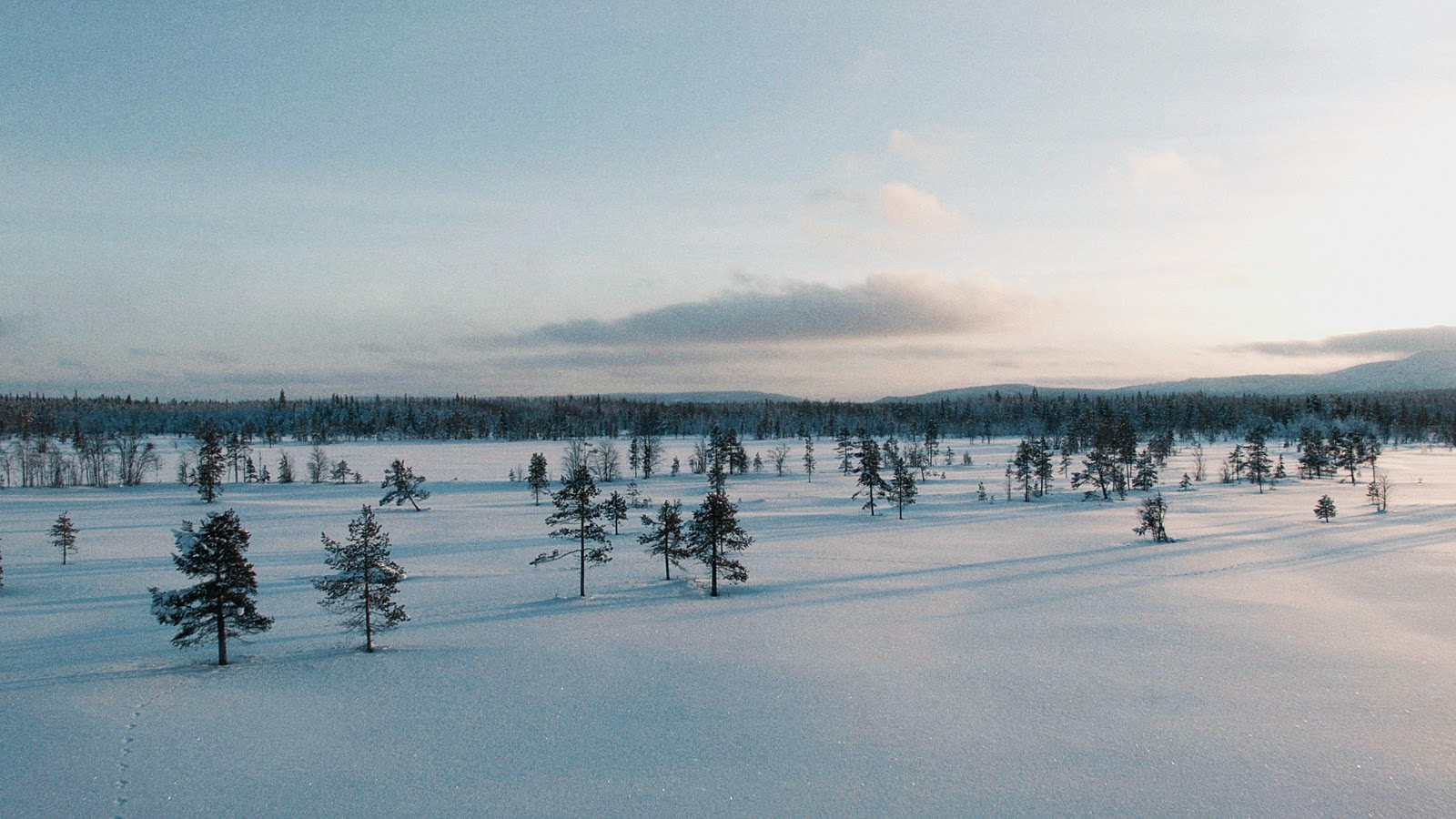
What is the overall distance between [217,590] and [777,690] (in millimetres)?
26159

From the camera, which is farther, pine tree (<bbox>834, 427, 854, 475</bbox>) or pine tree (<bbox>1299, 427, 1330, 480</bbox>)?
pine tree (<bbox>834, 427, 854, 475</bbox>)

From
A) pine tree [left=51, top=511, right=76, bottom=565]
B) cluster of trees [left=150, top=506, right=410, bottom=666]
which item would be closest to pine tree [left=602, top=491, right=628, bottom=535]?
cluster of trees [left=150, top=506, right=410, bottom=666]

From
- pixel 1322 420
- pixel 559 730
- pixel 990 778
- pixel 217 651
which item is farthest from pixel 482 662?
pixel 1322 420

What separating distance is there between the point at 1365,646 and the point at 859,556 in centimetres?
3308

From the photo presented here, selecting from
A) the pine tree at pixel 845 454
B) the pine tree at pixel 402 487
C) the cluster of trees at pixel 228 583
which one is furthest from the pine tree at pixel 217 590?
the pine tree at pixel 845 454

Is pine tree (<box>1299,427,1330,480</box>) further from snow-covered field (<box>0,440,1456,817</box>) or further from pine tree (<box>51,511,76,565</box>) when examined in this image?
pine tree (<box>51,511,76,565</box>)

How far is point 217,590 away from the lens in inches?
1264

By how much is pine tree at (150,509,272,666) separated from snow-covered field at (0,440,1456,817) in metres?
2.07

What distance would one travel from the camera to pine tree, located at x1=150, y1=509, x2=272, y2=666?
104 feet

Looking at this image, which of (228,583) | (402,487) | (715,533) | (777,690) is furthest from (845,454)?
(228,583)

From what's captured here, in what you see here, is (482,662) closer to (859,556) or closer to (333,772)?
(333,772)

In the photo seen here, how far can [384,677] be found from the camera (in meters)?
30.7

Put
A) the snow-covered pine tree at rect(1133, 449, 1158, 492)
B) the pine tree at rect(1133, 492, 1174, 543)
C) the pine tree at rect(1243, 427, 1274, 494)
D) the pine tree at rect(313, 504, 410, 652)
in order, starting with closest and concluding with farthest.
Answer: the pine tree at rect(313, 504, 410, 652)
the pine tree at rect(1133, 492, 1174, 543)
the snow-covered pine tree at rect(1133, 449, 1158, 492)
the pine tree at rect(1243, 427, 1274, 494)

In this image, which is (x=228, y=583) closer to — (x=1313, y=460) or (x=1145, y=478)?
(x=1145, y=478)
